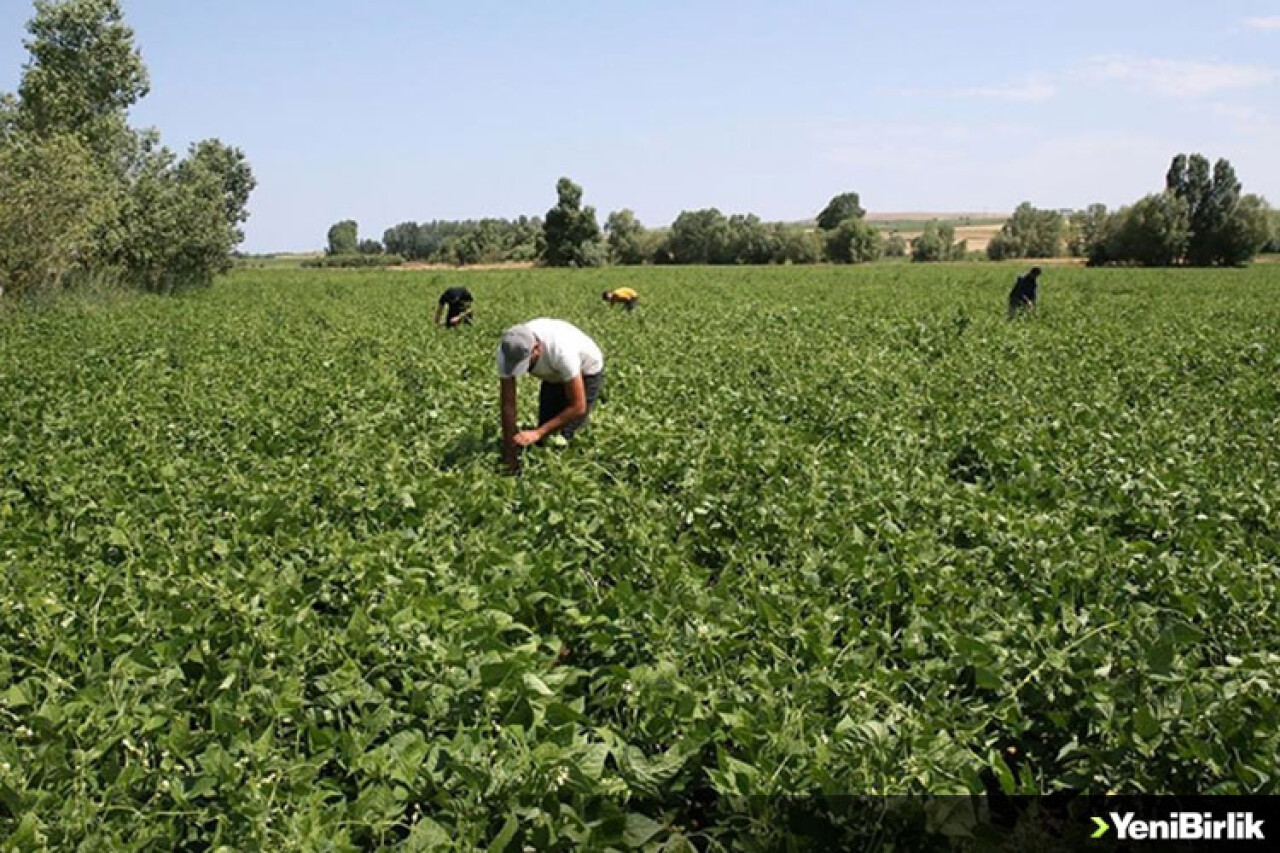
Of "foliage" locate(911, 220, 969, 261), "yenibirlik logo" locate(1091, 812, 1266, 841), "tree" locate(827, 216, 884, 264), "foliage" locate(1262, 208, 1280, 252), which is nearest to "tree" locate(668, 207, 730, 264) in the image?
"tree" locate(827, 216, 884, 264)

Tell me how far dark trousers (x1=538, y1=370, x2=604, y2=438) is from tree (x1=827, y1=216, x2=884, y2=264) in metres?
68.8

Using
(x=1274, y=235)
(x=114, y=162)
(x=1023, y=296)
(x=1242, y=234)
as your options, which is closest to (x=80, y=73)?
(x=114, y=162)

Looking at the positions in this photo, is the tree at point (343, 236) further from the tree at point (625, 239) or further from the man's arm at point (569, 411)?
the man's arm at point (569, 411)

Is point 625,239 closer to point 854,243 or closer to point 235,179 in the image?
point 854,243

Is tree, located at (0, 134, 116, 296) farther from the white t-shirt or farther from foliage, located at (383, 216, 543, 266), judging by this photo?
foliage, located at (383, 216, 543, 266)

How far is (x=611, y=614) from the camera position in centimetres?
390

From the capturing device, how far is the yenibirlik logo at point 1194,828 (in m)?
2.50

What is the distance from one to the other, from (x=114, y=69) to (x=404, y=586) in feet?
122

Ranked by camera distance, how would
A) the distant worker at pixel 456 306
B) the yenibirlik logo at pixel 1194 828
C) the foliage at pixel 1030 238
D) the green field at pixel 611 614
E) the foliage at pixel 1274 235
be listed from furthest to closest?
the foliage at pixel 1030 238
the foliage at pixel 1274 235
the distant worker at pixel 456 306
the green field at pixel 611 614
the yenibirlik logo at pixel 1194 828

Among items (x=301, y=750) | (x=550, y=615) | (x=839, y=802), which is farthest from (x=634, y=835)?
(x=550, y=615)

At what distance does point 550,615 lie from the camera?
4.14m

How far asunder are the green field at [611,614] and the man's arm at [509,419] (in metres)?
0.16

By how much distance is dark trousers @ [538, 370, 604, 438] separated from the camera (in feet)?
22.2

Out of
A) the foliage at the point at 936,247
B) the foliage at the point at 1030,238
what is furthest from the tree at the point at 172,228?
the foliage at the point at 1030,238
